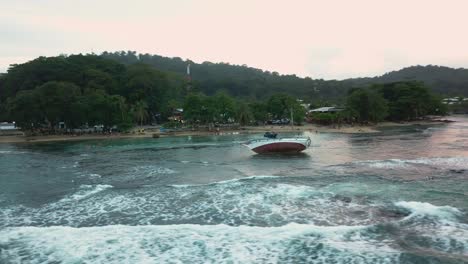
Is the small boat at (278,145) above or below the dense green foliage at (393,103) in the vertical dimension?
below

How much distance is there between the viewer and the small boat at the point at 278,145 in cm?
3991

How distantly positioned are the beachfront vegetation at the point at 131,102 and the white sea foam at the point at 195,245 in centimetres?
5725

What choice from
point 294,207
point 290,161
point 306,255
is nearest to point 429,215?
point 294,207

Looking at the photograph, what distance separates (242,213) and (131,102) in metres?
74.6

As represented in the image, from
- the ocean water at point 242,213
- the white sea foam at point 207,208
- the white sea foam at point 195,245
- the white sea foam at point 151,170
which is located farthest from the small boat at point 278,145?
the white sea foam at point 195,245

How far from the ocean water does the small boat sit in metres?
7.48

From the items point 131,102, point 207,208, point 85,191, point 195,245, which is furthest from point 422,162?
point 131,102

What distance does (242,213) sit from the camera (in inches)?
681

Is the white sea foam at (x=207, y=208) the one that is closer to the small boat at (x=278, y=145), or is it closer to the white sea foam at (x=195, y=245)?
the white sea foam at (x=195, y=245)

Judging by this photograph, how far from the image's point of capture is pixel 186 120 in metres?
79.1

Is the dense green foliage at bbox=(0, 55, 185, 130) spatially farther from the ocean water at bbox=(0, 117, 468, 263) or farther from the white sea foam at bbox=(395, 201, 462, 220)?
the white sea foam at bbox=(395, 201, 462, 220)

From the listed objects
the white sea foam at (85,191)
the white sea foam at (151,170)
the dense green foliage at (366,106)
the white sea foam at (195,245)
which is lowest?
the white sea foam at (195,245)

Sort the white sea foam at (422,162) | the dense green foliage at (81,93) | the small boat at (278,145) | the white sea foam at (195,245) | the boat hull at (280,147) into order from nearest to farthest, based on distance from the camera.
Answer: the white sea foam at (195,245)
the white sea foam at (422,162)
the small boat at (278,145)
the boat hull at (280,147)
the dense green foliage at (81,93)

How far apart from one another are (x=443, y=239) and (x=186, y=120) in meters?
68.4
